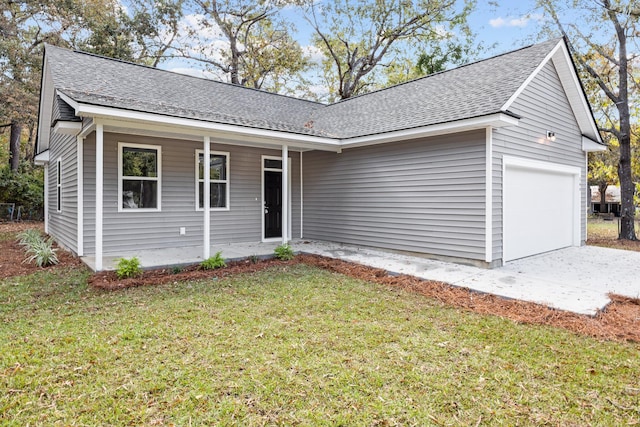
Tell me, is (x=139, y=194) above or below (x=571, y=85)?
below

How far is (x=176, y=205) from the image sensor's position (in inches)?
328

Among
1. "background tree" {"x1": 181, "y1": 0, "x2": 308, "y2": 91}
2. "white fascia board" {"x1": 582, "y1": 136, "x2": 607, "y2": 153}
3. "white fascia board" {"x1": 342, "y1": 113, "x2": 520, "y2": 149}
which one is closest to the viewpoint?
"white fascia board" {"x1": 342, "y1": 113, "x2": 520, "y2": 149}

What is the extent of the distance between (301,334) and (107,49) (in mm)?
18697

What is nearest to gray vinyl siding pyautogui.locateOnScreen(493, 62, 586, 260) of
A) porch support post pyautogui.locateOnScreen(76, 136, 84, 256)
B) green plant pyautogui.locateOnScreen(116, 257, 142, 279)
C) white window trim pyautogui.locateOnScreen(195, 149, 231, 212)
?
white window trim pyautogui.locateOnScreen(195, 149, 231, 212)

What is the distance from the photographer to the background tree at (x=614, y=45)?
1139 cm

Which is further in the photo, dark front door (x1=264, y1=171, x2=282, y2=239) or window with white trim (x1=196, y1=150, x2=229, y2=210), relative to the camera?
dark front door (x1=264, y1=171, x2=282, y2=239)

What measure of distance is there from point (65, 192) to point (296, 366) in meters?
8.55

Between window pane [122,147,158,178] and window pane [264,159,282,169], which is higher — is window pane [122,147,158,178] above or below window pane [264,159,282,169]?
below

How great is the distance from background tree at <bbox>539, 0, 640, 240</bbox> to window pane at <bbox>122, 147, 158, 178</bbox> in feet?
41.2

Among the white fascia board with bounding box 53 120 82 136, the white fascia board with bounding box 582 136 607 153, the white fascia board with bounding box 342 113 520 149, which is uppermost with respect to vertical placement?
the white fascia board with bounding box 582 136 607 153

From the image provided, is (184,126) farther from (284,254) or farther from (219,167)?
(284,254)

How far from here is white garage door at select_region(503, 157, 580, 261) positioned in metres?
7.15

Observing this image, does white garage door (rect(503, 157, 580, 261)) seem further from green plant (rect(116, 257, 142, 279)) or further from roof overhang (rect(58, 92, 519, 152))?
green plant (rect(116, 257, 142, 279))

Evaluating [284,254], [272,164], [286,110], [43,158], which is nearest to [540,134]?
[284,254]
